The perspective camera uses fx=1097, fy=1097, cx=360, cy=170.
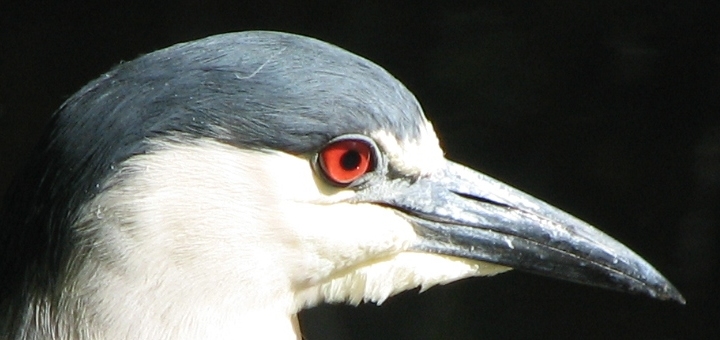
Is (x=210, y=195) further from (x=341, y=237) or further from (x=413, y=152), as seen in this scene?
(x=413, y=152)

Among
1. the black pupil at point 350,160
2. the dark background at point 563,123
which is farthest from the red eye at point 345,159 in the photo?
the dark background at point 563,123

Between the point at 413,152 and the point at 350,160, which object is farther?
the point at 413,152

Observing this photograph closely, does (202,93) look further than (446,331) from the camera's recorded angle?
No

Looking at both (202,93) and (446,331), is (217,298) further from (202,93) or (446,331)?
(446,331)

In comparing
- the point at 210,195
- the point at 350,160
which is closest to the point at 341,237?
the point at 350,160

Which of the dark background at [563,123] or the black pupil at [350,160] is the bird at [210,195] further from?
the dark background at [563,123]

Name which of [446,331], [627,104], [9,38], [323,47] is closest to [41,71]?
[9,38]
